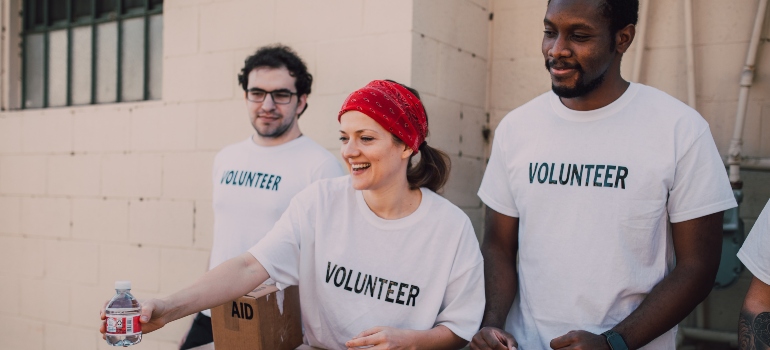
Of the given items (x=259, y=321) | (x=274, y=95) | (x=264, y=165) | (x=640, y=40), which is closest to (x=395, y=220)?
(x=259, y=321)

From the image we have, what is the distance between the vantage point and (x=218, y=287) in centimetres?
215

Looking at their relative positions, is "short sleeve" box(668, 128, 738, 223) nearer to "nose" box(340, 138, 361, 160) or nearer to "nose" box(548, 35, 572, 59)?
"nose" box(548, 35, 572, 59)

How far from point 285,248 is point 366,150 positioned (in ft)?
1.39

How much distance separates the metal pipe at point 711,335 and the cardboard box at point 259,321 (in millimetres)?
1845

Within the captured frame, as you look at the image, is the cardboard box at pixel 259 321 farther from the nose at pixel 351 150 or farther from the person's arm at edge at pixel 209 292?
the nose at pixel 351 150

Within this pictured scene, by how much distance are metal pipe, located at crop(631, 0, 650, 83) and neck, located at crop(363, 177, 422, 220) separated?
1.48 meters

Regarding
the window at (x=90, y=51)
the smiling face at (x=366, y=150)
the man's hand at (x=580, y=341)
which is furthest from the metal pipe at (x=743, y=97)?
the window at (x=90, y=51)

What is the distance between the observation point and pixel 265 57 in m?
3.25

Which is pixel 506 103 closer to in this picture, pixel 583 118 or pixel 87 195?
pixel 583 118

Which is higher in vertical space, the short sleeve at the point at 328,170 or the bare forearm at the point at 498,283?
the short sleeve at the point at 328,170

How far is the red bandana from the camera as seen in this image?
2.24 metres

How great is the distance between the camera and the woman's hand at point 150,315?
192 cm

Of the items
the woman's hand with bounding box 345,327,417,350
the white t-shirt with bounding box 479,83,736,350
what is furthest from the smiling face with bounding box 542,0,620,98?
the woman's hand with bounding box 345,327,417,350

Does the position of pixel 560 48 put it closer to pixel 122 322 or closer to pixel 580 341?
pixel 580 341
